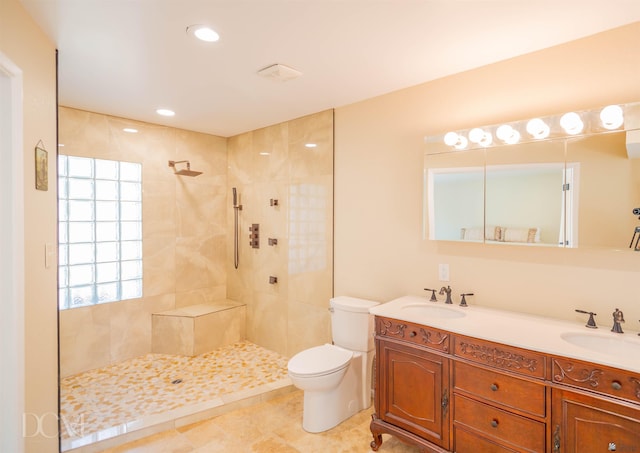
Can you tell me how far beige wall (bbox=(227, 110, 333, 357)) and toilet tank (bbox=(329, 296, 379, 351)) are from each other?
1.66ft

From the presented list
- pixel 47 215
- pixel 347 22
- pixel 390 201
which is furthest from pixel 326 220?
pixel 47 215

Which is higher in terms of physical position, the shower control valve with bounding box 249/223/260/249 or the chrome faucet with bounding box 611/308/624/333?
the shower control valve with bounding box 249/223/260/249

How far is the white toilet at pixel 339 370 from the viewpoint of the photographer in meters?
2.45

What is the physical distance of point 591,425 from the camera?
1.53 metres

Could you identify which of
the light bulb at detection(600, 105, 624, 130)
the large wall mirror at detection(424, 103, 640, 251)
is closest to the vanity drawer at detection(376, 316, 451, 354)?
the large wall mirror at detection(424, 103, 640, 251)

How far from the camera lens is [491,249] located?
7.73ft

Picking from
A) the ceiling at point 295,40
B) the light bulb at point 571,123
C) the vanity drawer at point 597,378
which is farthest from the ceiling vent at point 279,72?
the vanity drawer at point 597,378

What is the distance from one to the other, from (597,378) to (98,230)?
4064 millimetres

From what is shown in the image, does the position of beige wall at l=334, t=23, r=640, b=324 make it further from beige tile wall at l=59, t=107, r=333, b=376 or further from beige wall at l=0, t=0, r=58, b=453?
beige wall at l=0, t=0, r=58, b=453

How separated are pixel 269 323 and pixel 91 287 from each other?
1859 millimetres

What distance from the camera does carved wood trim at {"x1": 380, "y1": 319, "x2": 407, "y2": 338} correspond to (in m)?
2.20

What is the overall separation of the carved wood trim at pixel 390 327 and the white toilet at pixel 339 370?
0.43m

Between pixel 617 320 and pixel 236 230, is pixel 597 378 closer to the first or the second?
pixel 617 320

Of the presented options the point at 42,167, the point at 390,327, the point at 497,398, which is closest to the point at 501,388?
the point at 497,398
